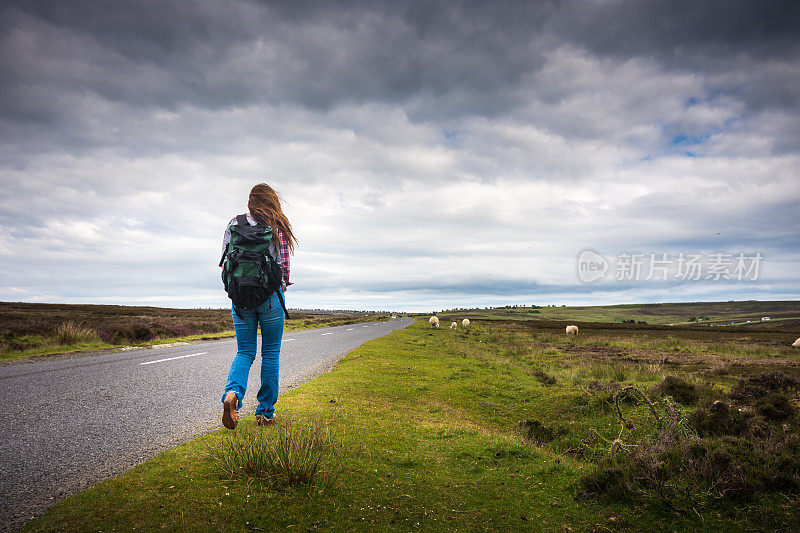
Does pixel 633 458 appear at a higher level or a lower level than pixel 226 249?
lower

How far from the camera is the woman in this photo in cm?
473

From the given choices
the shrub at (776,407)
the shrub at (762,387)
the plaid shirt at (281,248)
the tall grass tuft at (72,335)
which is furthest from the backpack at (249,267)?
the tall grass tuft at (72,335)

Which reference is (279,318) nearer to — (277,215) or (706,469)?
(277,215)

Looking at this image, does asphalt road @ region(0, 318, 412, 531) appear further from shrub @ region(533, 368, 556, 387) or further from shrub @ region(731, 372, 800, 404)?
shrub @ region(731, 372, 800, 404)

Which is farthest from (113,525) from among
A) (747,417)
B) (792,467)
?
(747,417)

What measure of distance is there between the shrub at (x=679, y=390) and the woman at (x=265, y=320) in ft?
28.1

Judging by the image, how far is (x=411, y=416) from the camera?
255 inches

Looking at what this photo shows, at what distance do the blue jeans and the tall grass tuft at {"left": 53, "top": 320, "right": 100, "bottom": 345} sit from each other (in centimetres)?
2047

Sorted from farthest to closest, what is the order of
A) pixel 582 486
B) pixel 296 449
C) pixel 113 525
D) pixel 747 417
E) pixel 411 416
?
1. pixel 411 416
2. pixel 747 417
3. pixel 582 486
4. pixel 296 449
5. pixel 113 525

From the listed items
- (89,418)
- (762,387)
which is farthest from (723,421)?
(89,418)

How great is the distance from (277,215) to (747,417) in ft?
24.6

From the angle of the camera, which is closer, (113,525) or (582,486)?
(113,525)

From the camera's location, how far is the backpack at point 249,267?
4500 millimetres

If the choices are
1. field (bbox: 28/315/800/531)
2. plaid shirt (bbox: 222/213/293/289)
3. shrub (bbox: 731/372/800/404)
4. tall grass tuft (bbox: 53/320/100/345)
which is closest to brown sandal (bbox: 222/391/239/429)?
field (bbox: 28/315/800/531)
